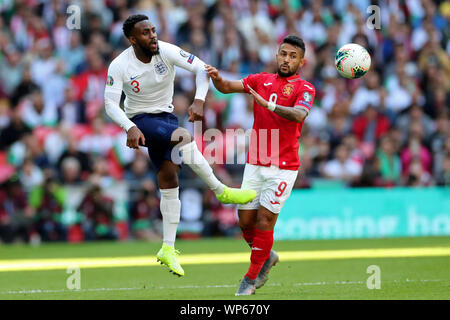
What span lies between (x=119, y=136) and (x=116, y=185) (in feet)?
3.41

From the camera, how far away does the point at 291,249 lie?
15375 millimetres

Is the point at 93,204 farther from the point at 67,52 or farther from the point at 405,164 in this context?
the point at 405,164

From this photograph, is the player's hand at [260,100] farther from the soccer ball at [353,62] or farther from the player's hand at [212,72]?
the soccer ball at [353,62]

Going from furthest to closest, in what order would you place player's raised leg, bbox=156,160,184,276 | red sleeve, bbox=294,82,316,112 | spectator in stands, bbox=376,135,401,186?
spectator in stands, bbox=376,135,401,186, player's raised leg, bbox=156,160,184,276, red sleeve, bbox=294,82,316,112

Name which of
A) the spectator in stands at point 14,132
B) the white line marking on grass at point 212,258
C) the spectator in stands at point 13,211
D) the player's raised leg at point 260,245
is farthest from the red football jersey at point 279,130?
the spectator in stands at point 14,132

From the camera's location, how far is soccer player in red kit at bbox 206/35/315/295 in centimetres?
952

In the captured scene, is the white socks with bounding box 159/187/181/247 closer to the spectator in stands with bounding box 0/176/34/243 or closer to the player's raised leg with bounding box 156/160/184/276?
the player's raised leg with bounding box 156/160/184/276

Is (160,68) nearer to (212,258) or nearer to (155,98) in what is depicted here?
(155,98)

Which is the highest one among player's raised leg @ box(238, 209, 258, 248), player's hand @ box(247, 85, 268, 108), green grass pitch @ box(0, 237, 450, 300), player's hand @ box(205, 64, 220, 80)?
player's hand @ box(205, 64, 220, 80)

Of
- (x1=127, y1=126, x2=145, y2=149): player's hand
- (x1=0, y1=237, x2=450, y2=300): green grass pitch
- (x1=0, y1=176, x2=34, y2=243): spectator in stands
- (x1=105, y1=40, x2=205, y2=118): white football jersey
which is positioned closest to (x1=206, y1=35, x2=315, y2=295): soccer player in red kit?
(x1=105, y1=40, x2=205, y2=118): white football jersey

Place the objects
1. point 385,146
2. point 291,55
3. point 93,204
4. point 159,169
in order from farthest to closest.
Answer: point 385,146, point 93,204, point 159,169, point 291,55

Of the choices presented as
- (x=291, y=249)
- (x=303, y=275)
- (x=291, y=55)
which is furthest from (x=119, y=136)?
(x=291, y=55)

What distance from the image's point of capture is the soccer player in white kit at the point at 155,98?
960cm

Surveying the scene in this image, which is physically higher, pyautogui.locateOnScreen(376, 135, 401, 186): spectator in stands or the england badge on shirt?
the england badge on shirt
